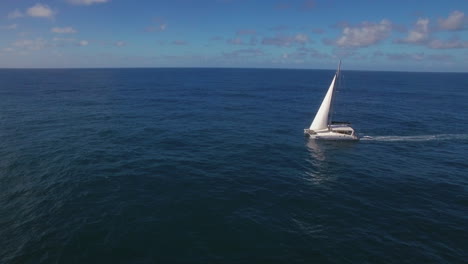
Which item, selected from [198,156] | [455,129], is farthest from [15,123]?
[455,129]

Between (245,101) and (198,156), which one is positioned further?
(245,101)

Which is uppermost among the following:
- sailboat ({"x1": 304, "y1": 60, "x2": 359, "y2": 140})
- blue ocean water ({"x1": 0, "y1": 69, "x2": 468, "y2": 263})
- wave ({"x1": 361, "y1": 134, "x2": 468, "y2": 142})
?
sailboat ({"x1": 304, "y1": 60, "x2": 359, "y2": 140})

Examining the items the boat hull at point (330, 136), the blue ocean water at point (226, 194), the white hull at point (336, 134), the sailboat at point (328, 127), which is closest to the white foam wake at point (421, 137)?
the blue ocean water at point (226, 194)

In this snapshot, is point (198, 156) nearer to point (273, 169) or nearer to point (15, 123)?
point (273, 169)

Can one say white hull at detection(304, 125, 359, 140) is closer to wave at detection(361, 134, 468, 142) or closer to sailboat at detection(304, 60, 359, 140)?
sailboat at detection(304, 60, 359, 140)

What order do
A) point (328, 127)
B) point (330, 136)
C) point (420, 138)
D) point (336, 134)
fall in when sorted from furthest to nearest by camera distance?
point (328, 127) < point (420, 138) < point (330, 136) < point (336, 134)

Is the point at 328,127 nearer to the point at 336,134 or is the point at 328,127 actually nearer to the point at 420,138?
the point at 336,134

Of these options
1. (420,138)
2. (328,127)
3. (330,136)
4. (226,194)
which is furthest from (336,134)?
(226,194)

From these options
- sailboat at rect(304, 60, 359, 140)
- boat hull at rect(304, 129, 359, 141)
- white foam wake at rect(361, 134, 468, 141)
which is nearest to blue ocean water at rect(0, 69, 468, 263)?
white foam wake at rect(361, 134, 468, 141)

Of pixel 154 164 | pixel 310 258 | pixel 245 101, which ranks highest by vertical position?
pixel 245 101
